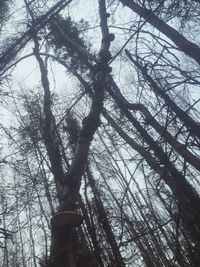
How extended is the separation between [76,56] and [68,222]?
893cm

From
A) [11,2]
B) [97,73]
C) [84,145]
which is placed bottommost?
[84,145]

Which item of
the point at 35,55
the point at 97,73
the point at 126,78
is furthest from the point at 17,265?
the point at 97,73

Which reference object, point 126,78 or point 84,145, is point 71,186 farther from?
point 126,78

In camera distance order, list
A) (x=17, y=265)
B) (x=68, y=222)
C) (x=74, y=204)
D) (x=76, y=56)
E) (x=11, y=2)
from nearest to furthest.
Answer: (x=68, y=222), (x=74, y=204), (x=11, y=2), (x=76, y=56), (x=17, y=265)

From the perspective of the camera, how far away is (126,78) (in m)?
13.4

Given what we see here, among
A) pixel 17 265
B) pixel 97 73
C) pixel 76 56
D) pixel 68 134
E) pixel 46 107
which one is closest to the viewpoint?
pixel 97 73

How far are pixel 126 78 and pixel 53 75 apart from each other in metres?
7.81

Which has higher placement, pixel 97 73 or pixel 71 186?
pixel 97 73

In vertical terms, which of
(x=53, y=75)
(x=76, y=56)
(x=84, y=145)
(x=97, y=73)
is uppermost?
(x=76, y=56)

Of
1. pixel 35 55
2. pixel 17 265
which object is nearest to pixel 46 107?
pixel 35 55

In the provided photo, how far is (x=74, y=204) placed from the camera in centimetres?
248

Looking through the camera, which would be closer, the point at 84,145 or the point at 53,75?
the point at 84,145

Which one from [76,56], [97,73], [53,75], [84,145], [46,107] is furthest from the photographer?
[76,56]

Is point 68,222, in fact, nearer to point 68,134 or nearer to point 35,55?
point 35,55
